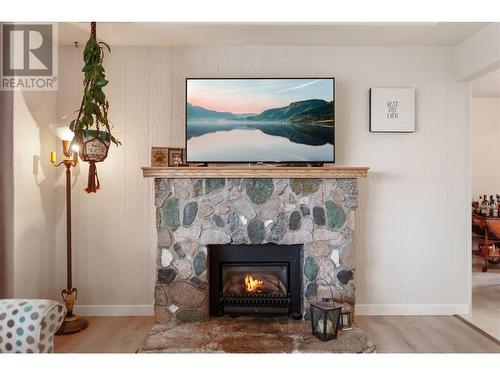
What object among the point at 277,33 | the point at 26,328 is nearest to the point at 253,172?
the point at 277,33

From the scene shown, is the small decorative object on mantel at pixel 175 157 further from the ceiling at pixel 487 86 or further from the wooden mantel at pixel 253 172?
the ceiling at pixel 487 86

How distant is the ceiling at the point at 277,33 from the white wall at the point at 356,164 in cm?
10

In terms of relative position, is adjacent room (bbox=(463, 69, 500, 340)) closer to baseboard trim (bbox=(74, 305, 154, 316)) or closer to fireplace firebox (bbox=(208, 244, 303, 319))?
fireplace firebox (bbox=(208, 244, 303, 319))

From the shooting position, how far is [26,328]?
170 cm

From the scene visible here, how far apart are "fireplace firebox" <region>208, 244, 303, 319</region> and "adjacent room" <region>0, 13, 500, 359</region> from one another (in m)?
0.01

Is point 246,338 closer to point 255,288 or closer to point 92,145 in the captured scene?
point 255,288

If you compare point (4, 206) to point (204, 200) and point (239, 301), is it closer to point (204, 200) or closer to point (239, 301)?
point (204, 200)

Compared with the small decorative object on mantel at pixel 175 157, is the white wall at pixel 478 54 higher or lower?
higher

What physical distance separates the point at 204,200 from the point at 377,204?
1.52 metres

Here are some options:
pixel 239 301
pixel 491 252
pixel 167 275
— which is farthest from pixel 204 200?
pixel 491 252

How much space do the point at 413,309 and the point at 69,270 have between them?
2.94 m

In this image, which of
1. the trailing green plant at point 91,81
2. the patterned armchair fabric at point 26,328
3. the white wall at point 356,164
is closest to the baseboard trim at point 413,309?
the white wall at point 356,164

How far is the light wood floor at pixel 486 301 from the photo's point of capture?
3.27 metres
